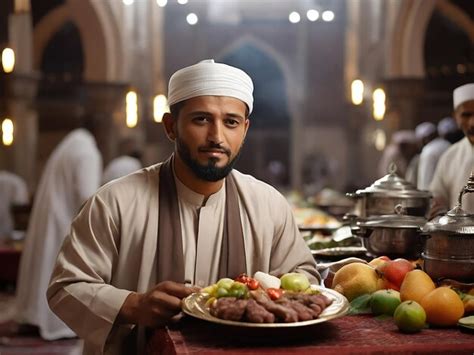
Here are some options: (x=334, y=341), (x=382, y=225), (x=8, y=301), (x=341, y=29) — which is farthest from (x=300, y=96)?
(x=334, y=341)

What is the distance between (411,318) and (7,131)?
1230 centimetres

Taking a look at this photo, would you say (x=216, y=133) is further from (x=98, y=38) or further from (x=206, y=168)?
(x=98, y=38)

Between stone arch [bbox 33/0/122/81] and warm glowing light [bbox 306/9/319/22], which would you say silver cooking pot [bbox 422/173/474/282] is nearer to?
stone arch [bbox 33/0/122/81]

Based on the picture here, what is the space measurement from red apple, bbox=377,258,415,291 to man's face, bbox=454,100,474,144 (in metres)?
1.20

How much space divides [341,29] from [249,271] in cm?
1531

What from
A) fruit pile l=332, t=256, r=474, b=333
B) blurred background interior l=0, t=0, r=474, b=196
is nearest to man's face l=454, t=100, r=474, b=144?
fruit pile l=332, t=256, r=474, b=333

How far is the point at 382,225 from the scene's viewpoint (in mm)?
3564

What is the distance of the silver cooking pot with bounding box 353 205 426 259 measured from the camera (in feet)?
11.6

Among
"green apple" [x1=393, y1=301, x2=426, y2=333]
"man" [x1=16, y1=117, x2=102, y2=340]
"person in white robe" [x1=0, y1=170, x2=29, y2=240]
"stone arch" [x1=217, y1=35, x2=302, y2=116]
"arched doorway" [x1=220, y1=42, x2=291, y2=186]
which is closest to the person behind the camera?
"green apple" [x1=393, y1=301, x2=426, y2=333]

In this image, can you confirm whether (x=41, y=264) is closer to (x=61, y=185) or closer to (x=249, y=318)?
(x=61, y=185)

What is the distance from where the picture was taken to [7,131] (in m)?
13.9

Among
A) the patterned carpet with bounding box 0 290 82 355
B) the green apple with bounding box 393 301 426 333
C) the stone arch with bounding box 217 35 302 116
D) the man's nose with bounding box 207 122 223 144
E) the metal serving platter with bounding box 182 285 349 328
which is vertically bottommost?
the patterned carpet with bounding box 0 290 82 355

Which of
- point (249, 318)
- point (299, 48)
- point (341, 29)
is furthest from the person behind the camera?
point (299, 48)

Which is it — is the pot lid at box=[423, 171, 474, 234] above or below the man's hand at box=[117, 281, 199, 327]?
above
